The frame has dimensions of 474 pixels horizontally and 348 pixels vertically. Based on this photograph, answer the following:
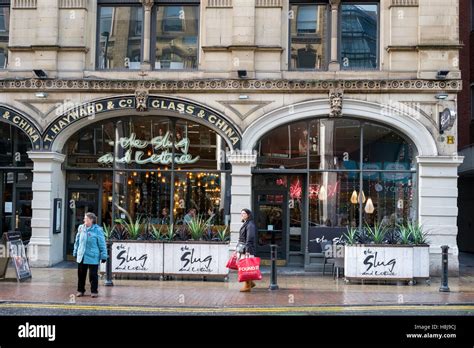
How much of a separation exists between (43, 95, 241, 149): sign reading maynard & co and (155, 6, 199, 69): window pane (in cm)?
130

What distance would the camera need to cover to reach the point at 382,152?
18.4 metres

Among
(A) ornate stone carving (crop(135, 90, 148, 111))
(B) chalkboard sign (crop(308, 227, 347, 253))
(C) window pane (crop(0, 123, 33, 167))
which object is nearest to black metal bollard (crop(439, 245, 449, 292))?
(B) chalkboard sign (crop(308, 227, 347, 253))

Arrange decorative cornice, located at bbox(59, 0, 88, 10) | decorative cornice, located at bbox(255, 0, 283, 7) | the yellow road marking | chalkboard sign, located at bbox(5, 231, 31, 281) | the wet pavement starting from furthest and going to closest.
Answer: 1. decorative cornice, located at bbox(59, 0, 88, 10)
2. decorative cornice, located at bbox(255, 0, 283, 7)
3. chalkboard sign, located at bbox(5, 231, 31, 281)
4. the wet pavement
5. the yellow road marking

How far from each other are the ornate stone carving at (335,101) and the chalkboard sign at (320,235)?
341cm

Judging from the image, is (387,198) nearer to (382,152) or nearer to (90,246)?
(382,152)

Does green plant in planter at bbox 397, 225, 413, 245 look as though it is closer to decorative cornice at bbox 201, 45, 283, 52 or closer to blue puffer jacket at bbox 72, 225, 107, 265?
decorative cornice at bbox 201, 45, 283, 52

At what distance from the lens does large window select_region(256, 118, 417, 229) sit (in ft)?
60.3

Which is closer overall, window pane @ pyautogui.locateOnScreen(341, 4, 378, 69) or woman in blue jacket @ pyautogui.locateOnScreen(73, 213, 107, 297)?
woman in blue jacket @ pyautogui.locateOnScreen(73, 213, 107, 297)

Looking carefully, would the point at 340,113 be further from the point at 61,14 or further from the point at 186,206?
the point at 61,14

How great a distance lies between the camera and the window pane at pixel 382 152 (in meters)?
18.4

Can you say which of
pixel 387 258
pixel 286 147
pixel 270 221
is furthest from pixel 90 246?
pixel 286 147

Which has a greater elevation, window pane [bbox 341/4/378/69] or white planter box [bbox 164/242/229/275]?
window pane [bbox 341/4/378/69]

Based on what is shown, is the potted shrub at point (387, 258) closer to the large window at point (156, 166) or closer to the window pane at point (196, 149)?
the large window at point (156, 166)

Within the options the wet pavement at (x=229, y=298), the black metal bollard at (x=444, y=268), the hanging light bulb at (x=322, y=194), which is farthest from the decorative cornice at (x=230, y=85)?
the black metal bollard at (x=444, y=268)
